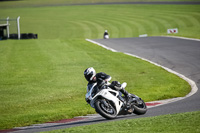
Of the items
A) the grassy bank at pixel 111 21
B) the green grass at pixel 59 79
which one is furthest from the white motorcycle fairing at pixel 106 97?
the grassy bank at pixel 111 21

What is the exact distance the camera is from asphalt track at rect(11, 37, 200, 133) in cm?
1127

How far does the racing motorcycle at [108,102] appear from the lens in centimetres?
1047

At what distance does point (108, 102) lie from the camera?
1060 cm

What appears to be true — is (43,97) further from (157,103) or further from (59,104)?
(157,103)

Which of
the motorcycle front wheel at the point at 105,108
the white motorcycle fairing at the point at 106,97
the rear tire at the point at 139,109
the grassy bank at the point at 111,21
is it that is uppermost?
the white motorcycle fairing at the point at 106,97

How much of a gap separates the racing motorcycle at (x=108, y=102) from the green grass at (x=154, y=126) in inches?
31.4

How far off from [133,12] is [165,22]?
13.8 metres

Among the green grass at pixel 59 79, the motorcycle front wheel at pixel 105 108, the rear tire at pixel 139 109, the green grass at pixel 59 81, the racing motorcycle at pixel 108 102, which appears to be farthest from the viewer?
the green grass at pixel 59 79

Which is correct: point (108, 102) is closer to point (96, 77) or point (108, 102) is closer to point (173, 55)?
point (96, 77)

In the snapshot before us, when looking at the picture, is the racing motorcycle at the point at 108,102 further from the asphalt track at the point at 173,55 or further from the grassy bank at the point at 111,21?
the grassy bank at the point at 111,21

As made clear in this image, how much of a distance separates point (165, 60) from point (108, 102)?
41.4ft

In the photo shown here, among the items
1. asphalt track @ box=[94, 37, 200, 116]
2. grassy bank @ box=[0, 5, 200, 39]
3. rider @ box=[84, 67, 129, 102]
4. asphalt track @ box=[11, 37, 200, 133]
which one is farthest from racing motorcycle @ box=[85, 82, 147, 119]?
grassy bank @ box=[0, 5, 200, 39]

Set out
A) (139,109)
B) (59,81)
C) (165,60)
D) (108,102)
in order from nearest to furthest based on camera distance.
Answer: (108,102), (139,109), (59,81), (165,60)

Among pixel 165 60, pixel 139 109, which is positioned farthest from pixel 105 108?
pixel 165 60
